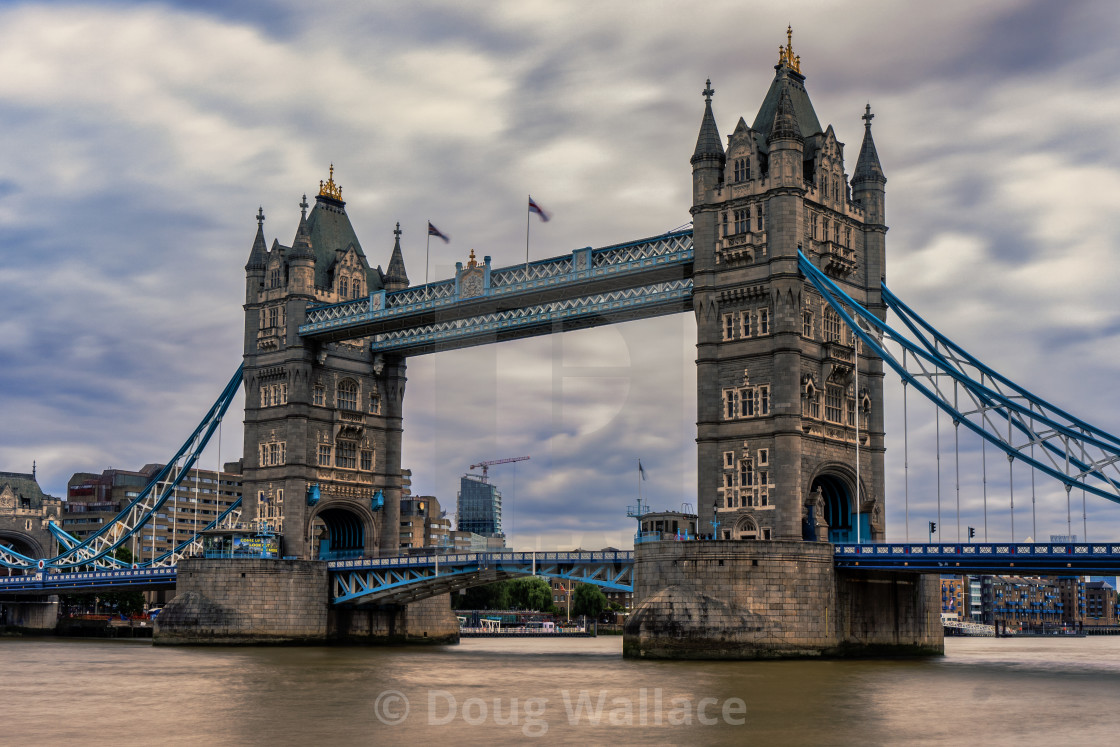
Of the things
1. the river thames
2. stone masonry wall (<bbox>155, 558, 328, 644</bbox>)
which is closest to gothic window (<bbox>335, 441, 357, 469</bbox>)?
stone masonry wall (<bbox>155, 558, 328, 644</bbox>)

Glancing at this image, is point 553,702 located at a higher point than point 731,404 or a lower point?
lower

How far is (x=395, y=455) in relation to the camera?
305 feet

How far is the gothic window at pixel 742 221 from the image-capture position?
220 feet

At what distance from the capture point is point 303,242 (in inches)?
3524

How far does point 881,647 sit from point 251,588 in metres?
37.8

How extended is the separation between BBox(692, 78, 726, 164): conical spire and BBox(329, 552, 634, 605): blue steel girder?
69.5 ft

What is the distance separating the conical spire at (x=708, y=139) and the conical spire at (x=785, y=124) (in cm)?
288

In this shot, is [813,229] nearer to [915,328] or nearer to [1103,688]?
[915,328]

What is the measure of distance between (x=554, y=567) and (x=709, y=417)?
40.7ft

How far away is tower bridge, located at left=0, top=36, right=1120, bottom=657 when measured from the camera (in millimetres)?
59438

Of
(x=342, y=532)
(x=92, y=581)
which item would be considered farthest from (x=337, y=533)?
(x=92, y=581)

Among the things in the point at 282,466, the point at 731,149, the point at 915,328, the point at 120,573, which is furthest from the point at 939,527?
the point at 120,573

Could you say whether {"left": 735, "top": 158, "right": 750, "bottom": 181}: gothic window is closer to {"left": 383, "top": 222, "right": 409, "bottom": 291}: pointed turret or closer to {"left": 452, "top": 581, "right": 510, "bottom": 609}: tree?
{"left": 383, "top": 222, "right": 409, "bottom": 291}: pointed turret

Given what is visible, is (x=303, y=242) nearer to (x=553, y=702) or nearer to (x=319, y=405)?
(x=319, y=405)
